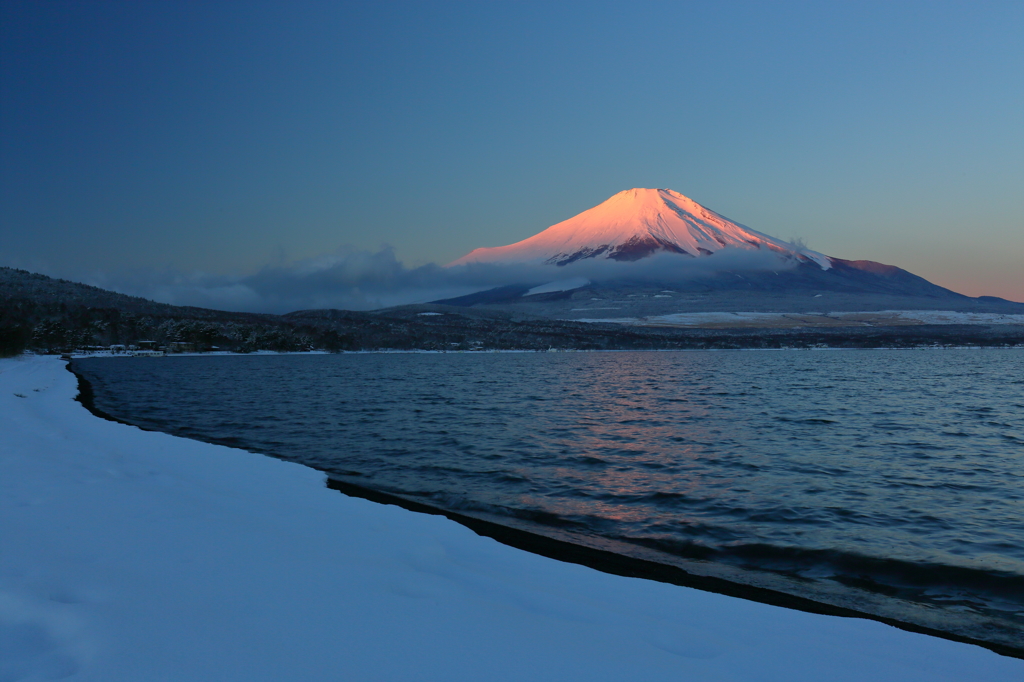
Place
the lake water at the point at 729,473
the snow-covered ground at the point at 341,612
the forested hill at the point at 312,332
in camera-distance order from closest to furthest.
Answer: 1. the snow-covered ground at the point at 341,612
2. the lake water at the point at 729,473
3. the forested hill at the point at 312,332

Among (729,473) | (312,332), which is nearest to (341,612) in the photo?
(729,473)

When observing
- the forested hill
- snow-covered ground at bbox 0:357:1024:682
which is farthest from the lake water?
the forested hill

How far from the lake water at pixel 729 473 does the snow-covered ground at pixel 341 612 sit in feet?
7.71

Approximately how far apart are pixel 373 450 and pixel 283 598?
12.5 m

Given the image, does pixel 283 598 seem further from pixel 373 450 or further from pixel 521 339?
pixel 521 339

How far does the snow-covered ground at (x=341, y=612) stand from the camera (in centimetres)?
397

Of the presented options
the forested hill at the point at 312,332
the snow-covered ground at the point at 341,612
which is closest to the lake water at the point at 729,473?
the snow-covered ground at the point at 341,612

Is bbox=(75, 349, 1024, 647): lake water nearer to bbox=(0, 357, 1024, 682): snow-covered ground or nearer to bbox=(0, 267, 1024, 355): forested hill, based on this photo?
bbox=(0, 357, 1024, 682): snow-covered ground

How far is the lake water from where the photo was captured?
8539mm

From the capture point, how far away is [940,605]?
7527 millimetres

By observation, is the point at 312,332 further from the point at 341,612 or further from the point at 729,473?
the point at 341,612

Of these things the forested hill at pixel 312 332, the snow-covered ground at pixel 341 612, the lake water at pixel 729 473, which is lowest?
the lake water at pixel 729 473

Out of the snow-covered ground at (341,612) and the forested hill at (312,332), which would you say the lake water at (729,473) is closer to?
the snow-covered ground at (341,612)

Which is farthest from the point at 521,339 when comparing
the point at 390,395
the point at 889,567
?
the point at 889,567
